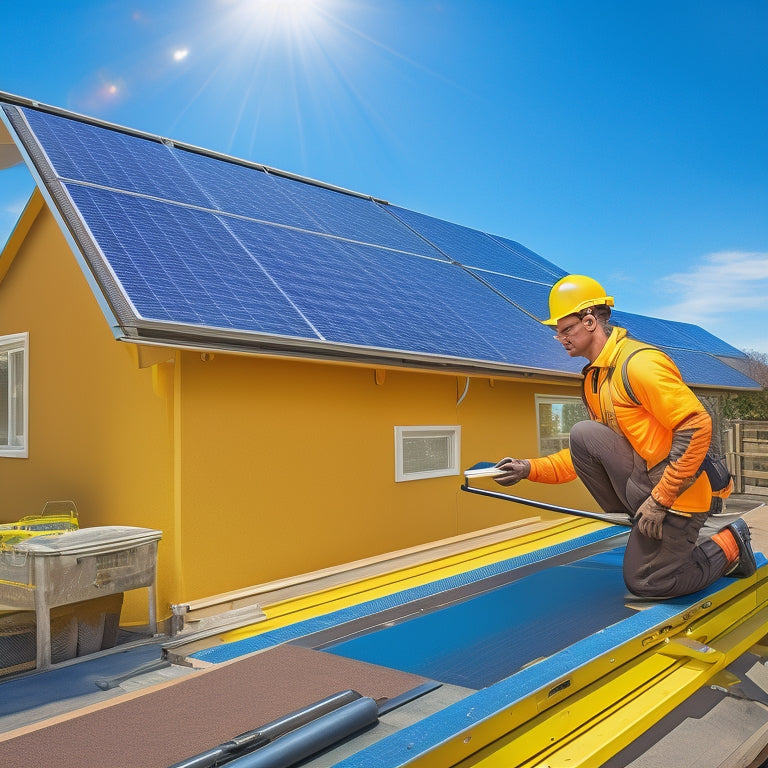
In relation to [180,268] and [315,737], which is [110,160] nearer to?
[180,268]

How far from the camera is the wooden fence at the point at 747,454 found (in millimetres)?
16016

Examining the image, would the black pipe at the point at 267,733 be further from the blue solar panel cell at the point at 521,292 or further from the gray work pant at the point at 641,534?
the blue solar panel cell at the point at 521,292

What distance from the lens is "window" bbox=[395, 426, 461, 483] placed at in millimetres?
7098

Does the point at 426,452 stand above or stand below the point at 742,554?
above

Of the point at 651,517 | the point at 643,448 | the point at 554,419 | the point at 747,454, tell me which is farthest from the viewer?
the point at 747,454

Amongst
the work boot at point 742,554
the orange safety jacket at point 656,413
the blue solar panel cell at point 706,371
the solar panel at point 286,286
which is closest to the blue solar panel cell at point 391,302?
the solar panel at point 286,286

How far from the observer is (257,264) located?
6219 millimetres

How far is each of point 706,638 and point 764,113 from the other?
38068 millimetres

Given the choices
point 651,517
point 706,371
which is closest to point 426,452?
point 651,517

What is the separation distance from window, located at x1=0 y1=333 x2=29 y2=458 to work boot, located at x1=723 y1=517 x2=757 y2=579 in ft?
20.3

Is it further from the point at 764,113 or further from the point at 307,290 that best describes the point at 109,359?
the point at 764,113

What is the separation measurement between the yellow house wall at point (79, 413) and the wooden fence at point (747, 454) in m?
14.1

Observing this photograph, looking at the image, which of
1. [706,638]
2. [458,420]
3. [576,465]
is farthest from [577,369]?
[706,638]

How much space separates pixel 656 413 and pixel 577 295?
0.79m
